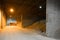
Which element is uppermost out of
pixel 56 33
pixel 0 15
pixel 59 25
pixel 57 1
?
pixel 57 1

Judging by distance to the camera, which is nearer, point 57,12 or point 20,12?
point 57,12

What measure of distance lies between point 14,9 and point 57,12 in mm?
6506

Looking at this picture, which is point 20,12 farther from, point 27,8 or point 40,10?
point 40,10

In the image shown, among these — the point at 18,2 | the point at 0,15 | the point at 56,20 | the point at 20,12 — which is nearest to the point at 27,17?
the point at 20,12

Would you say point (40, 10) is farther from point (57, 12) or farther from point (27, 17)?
point (57, 12)

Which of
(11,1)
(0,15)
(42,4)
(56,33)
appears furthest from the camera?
(42,4)

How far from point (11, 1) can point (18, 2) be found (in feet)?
2.39

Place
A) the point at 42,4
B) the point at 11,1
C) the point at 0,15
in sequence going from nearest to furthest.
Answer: the point at 0,15 → the point at 11,1 → the point at 42,4

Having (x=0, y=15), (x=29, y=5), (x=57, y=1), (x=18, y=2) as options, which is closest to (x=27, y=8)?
(x=29, y=5)

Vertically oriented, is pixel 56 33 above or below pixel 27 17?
below

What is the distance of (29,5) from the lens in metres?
12.4

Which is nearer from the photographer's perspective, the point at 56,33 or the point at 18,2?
the point at 56,33

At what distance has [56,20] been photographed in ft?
23.5

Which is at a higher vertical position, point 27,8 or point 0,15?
point 27,8
